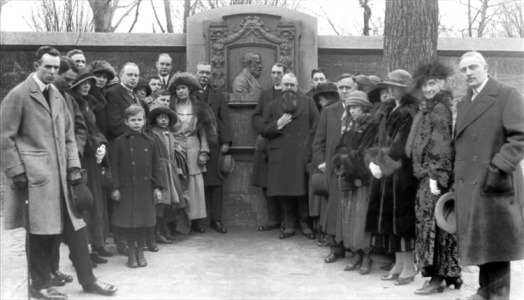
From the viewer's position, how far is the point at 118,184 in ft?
22.0

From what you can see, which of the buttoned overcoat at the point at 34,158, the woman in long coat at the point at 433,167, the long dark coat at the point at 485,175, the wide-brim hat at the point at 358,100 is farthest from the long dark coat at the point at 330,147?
the buttoned overcoat at the point at 34,158

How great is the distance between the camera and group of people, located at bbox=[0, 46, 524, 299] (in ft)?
16.6

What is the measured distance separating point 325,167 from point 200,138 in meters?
1.79

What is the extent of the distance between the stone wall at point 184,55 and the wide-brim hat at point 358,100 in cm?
260

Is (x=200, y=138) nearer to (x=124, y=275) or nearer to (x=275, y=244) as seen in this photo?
(x=275, y=244)

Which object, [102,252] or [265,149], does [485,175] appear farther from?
[102,252]

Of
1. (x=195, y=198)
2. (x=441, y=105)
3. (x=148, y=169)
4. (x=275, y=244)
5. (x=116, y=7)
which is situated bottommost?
(x=275, y=244)

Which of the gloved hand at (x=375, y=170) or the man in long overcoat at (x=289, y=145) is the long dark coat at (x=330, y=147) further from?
the gloved hand at (x=375, y=170)

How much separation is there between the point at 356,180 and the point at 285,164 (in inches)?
71.9

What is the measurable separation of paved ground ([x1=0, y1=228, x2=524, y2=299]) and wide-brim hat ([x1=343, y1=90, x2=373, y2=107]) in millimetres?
1645

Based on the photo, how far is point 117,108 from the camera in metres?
7.13

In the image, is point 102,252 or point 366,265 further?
point 102,252

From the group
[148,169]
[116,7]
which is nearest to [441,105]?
[148,169]

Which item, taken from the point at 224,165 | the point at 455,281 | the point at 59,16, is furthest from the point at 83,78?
the point at 59,16
